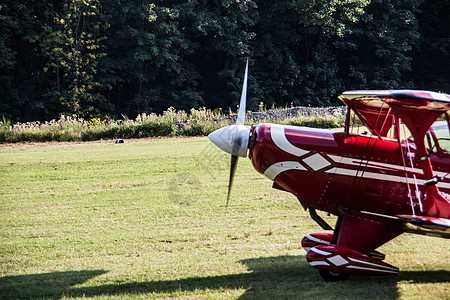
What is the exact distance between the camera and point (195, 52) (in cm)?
3219

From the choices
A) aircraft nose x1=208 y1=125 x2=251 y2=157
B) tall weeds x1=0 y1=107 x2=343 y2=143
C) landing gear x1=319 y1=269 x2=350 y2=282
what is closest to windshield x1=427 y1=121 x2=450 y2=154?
landing gear x1=319 y1=269 x2=350 y2=282

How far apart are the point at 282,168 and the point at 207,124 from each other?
1297 cm

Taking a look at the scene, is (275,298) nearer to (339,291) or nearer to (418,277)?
(339,291)

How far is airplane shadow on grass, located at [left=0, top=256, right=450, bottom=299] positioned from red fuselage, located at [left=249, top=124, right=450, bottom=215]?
97cm

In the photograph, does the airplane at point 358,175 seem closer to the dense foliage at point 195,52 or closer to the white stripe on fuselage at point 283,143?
the white stripe on fuselage at point 283,143

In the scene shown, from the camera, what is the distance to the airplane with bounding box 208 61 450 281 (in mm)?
5844

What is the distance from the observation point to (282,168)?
625 centimetres

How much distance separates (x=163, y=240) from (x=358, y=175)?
3.69 meters

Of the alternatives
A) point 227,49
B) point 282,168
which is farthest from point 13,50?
point 282,168

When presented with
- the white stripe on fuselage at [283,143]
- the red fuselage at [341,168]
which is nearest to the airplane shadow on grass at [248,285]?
the red fuselage at [341,168]

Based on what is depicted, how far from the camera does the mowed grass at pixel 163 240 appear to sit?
6027mm

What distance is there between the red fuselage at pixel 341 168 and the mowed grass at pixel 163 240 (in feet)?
3.59

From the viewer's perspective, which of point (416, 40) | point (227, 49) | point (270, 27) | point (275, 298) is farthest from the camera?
point (416, 40)

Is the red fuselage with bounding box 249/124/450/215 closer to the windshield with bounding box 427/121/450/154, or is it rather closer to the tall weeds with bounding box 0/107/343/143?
the windshield with bounding box 427/121/450/154
